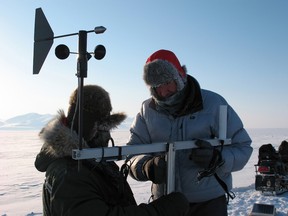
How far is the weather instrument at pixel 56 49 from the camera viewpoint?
1.51 m

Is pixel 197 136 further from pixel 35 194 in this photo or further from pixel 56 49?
pixel 35 194

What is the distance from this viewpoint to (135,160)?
2.33m

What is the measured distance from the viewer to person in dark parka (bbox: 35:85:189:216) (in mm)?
1492


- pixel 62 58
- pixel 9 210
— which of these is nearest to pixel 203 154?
pixel 62 58

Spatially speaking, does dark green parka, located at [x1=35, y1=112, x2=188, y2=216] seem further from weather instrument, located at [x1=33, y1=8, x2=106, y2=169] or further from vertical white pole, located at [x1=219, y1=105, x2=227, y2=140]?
vertical white pole, located at [x1=219, y1=105, x2=227, y2=140]

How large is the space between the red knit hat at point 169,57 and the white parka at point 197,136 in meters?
0.10

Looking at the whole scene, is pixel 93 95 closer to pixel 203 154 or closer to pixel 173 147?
pixel 173 147

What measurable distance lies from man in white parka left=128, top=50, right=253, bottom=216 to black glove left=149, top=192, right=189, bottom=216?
0.41 meters

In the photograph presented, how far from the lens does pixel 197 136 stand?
89.7 inches

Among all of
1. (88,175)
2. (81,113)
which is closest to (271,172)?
(88,175)

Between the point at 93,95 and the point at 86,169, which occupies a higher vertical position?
the point at 93,95

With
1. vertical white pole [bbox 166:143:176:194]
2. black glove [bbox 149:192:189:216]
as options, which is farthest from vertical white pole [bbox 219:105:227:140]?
black glove [bbox 149:192:189:216]

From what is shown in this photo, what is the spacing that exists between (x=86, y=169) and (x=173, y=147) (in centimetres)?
52

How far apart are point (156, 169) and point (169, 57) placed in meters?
0.77
